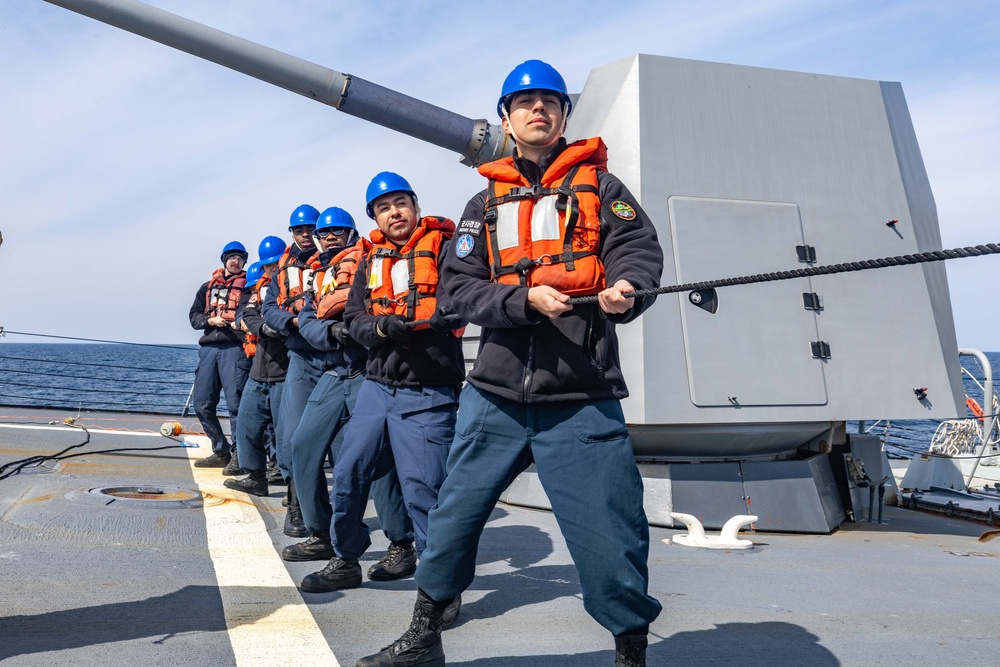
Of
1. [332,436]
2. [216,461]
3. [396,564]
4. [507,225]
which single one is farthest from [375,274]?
[216,461]

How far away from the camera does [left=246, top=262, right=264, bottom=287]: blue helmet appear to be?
22.9 feet

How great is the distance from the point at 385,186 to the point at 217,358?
13.9 ft

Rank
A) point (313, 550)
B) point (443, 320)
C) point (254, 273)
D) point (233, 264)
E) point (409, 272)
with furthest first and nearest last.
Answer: point (233, 264) → point (254, 273) → point (313, 550) → point (409, 272) → point (443, 320)

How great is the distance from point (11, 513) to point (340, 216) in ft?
7.41

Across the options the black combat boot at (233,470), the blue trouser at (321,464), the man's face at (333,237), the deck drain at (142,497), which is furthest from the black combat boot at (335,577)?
the black combat boot at (233,470)

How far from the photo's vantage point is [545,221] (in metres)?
2.28

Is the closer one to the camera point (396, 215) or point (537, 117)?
point (537, 117)

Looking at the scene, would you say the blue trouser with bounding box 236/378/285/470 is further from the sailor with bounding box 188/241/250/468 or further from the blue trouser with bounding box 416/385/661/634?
the blue trouser with bounding box 416/385/661/634

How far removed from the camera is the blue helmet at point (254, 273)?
6.98m

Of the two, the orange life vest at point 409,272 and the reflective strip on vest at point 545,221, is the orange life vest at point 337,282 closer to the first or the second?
the orange life vest at point 409,272

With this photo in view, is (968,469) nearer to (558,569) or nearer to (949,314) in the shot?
(949,314)

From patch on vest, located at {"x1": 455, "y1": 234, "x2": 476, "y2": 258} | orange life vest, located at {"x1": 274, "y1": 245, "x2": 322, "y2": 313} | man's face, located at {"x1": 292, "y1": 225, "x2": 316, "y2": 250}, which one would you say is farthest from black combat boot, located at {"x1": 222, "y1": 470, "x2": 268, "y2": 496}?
patch on vest, located at {"x1": 455, "y1": 234, "x2": 476, "y2": 258}

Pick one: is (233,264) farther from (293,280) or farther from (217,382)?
(293,280)

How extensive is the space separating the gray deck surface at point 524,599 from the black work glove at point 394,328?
3.27 ft
